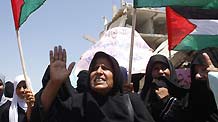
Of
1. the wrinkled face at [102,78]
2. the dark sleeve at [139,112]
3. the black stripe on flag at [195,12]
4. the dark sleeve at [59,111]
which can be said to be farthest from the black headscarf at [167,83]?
the black stripe on flag at [195,12]

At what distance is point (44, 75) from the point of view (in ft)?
9.43

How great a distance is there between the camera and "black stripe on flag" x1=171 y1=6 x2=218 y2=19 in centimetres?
449

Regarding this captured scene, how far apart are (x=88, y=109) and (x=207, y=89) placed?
804mm

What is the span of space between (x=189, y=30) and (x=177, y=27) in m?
0.15

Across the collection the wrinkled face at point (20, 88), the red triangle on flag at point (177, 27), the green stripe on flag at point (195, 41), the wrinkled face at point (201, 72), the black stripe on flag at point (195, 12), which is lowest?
the wrinkled face at point (20, 88)

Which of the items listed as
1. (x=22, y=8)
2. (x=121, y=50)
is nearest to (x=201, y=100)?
(x=22, y=8)

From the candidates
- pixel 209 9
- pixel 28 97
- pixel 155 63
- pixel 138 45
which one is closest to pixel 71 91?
pixel 28 97

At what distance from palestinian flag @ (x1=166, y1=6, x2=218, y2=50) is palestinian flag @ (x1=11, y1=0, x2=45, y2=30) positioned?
168cm

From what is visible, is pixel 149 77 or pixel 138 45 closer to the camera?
pixel 149 77

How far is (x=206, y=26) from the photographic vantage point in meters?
4.86

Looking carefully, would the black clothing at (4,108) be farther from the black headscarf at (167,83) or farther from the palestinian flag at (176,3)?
the palestinian flag at (176,3)

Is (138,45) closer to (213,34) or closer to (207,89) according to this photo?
(213,34)

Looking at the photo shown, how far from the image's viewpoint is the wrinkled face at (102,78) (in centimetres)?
283

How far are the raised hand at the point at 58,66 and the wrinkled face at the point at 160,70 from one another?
41.3 inches
